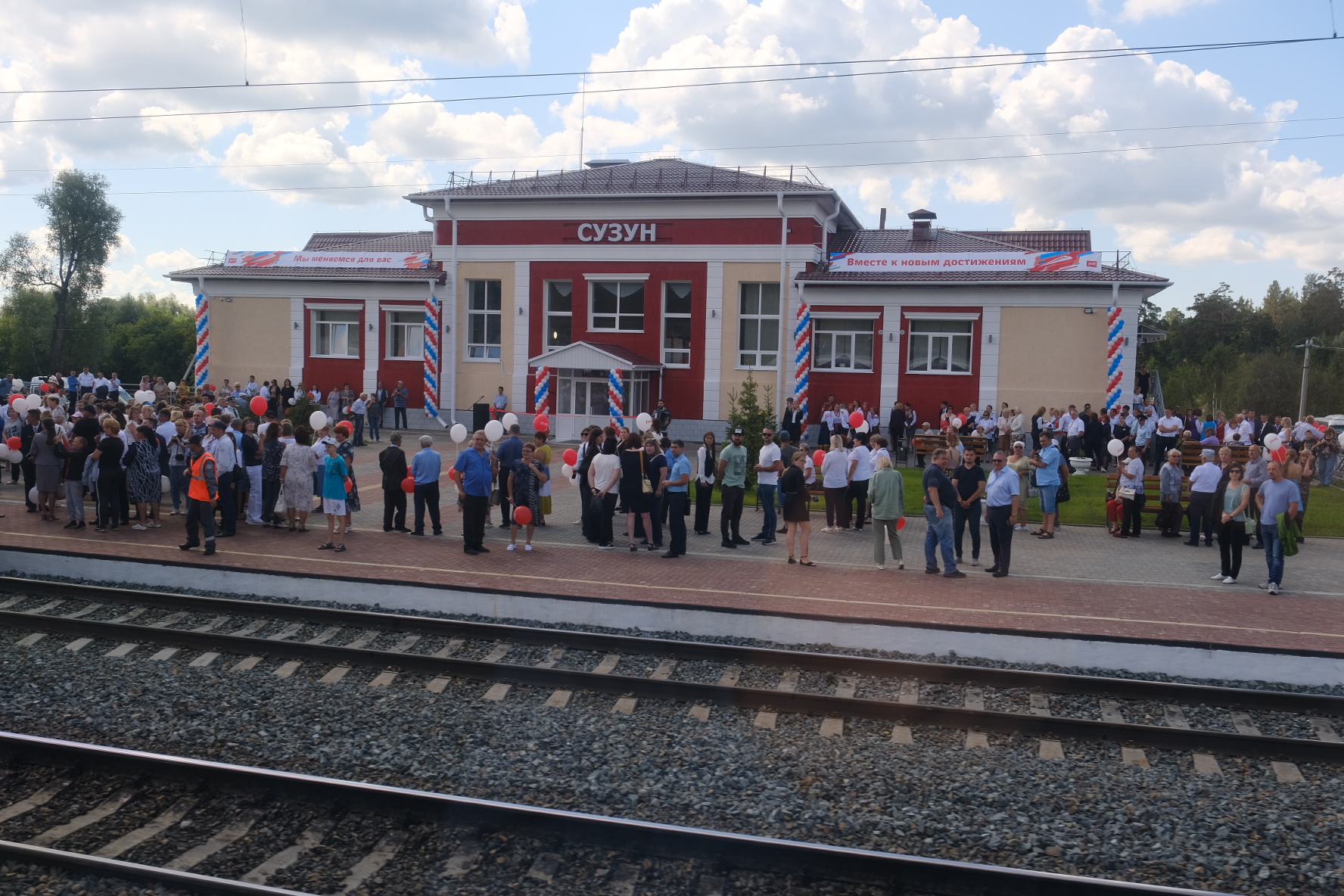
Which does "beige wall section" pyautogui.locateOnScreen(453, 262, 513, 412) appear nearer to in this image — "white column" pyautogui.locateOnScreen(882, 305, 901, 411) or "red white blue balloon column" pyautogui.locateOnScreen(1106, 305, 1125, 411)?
"white column" pyautogui.locateOnScreen(882, 305, 901, 411)

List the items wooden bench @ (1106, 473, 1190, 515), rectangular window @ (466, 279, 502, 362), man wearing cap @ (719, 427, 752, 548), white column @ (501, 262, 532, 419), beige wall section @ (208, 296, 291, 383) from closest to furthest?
1. man wearing cap @ (719, 427, 752, 548)
2. wooden bench @ (1106, 473, 1190, 515)
3. white column @ (501, 262, 532, 419)
4. rectangular window @ (466, 279, 502, 362)
5. beige wall section @ (208, 296, 291, 383)

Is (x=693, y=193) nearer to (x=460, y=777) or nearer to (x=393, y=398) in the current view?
(x=393, y=398)

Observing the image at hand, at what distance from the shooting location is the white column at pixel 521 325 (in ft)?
113

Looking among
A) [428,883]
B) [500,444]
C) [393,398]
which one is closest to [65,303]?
[393,398]

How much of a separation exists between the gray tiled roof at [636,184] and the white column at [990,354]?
246 inches

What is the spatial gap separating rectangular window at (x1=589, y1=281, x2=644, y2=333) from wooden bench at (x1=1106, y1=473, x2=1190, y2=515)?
731 inches

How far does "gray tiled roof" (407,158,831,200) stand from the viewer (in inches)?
1267

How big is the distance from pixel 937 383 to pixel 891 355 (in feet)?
5.45

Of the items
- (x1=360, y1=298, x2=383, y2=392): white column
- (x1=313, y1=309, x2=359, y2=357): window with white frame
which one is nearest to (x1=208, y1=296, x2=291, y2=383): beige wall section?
(x1=313, y1=309, x2=359, y2=357): window with white frame

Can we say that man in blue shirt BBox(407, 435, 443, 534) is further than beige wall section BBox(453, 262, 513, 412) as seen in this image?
No

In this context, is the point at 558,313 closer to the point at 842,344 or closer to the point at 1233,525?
the point at 842,344

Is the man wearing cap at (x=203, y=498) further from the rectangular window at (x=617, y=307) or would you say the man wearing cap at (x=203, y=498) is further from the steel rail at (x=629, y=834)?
the rectangular window at (x=617, y=307)

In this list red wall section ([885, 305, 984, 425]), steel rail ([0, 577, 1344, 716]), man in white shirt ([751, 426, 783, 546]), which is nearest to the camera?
steel rail ([0, 577, 1344, 716])

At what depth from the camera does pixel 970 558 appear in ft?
49.3
